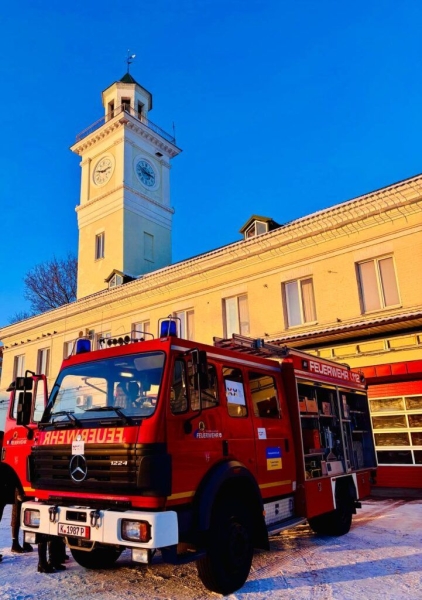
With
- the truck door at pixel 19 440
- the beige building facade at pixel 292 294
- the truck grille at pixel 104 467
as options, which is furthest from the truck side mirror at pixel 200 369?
the truck door at pixel 19 440

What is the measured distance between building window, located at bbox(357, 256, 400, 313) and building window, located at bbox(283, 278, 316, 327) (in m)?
1.76

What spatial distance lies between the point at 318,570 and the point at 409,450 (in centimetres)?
814

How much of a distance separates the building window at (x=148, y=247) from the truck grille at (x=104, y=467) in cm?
2318

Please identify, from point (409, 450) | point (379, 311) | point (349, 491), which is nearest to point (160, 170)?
point (379, 311)

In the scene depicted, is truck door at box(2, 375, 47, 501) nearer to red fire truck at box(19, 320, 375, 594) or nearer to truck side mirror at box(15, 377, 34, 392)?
truck side mirror at box(15, 377, 34, 392)

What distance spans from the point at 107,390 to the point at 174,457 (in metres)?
1.29

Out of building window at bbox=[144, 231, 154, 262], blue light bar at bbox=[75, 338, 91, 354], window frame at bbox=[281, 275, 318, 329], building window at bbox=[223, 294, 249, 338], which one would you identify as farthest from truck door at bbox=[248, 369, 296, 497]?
building window at bbox=[144, 231, 154, 262]

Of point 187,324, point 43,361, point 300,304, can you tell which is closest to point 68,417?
point 300,304

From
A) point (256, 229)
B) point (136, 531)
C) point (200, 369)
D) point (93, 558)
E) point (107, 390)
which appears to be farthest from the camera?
point (256, 229)

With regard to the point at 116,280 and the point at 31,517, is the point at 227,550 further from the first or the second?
the point at 116,280

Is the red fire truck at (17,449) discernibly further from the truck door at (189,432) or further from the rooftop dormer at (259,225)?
the rooftop dormer at (259,225)

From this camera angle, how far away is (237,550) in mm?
5426

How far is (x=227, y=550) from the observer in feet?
17.3

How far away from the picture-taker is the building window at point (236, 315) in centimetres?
1720
